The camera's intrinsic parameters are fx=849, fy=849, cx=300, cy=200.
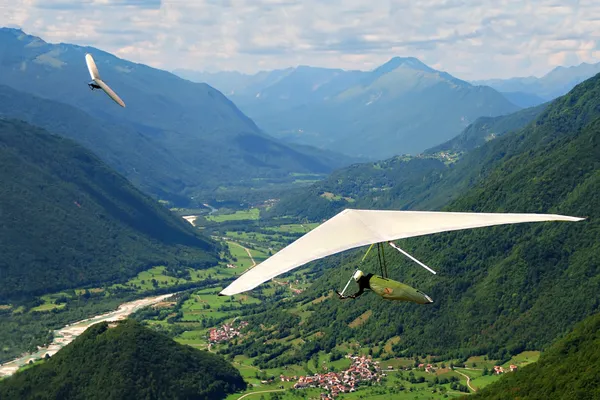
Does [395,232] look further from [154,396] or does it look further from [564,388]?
[154,396]

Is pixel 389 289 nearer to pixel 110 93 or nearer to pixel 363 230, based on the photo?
pixel 363 230

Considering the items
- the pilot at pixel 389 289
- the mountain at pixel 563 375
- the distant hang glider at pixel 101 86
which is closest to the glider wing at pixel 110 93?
the distant hang glider at pixel 101 86

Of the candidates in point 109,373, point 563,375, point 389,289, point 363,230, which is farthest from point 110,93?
point 109,373

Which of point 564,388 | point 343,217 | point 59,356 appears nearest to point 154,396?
point 59,356

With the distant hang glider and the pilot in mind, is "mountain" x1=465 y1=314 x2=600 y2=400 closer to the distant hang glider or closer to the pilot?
the pilot

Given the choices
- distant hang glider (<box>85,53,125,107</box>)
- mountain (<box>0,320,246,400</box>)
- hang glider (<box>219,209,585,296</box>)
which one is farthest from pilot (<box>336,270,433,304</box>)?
mountain (<box>0,320,246,400</box>)

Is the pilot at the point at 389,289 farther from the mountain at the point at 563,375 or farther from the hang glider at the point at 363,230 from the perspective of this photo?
the mountain at the point at 563,375
